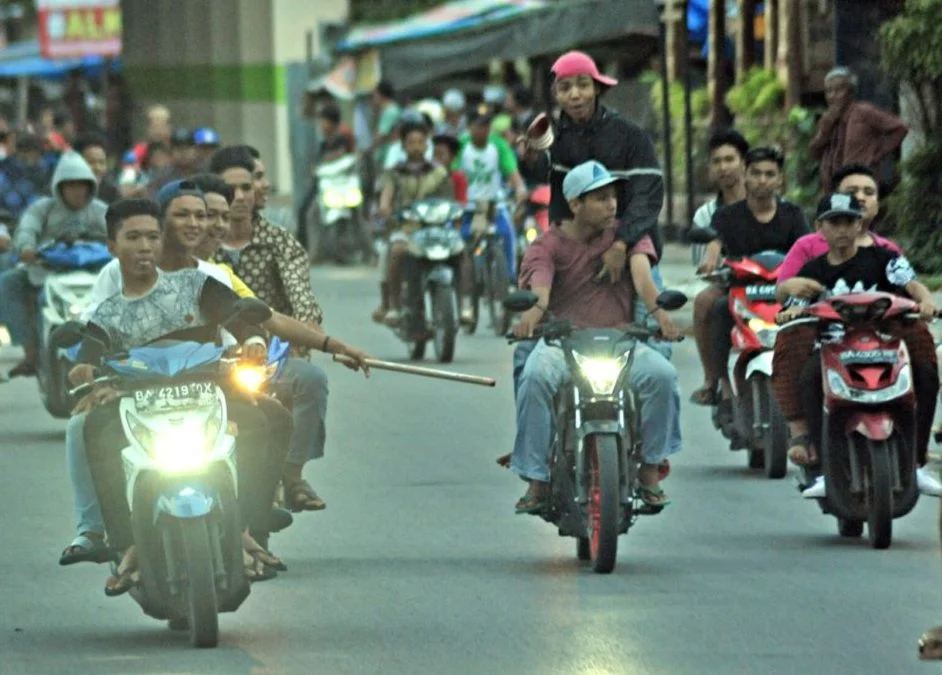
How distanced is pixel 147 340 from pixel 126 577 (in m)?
0.81

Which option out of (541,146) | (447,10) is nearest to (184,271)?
(541,146)

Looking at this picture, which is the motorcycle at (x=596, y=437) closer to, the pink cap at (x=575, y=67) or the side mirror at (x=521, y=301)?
the side mirror at (x=521, y=301)

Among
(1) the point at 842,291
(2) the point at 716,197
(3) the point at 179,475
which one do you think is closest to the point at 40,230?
(2) the point at 716,197

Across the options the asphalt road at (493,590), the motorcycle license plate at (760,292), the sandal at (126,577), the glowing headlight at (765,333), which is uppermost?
the motorcycle license plate at (760,292)

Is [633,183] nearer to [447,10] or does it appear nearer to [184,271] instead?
[184,271]

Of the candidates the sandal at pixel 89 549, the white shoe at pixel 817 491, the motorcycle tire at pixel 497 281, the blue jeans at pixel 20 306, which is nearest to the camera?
the sandal at pixel 89 549

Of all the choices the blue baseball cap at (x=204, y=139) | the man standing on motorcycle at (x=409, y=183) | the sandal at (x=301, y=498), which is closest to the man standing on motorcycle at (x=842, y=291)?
the sandal at (x=301, y=498)

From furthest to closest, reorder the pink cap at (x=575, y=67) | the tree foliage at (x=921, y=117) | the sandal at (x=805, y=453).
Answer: the tree foliage at (x=921, y=117) → the pink cap at (x=575, y=67) → the sandal at (x=805, y=453)

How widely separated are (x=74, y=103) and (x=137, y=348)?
157 feet

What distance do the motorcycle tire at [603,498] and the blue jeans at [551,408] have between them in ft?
0.98

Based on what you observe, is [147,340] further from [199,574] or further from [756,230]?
[756,230]

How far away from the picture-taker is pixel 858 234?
11.1 metres

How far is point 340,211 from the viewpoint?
104 feet

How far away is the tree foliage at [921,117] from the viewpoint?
21016mm
